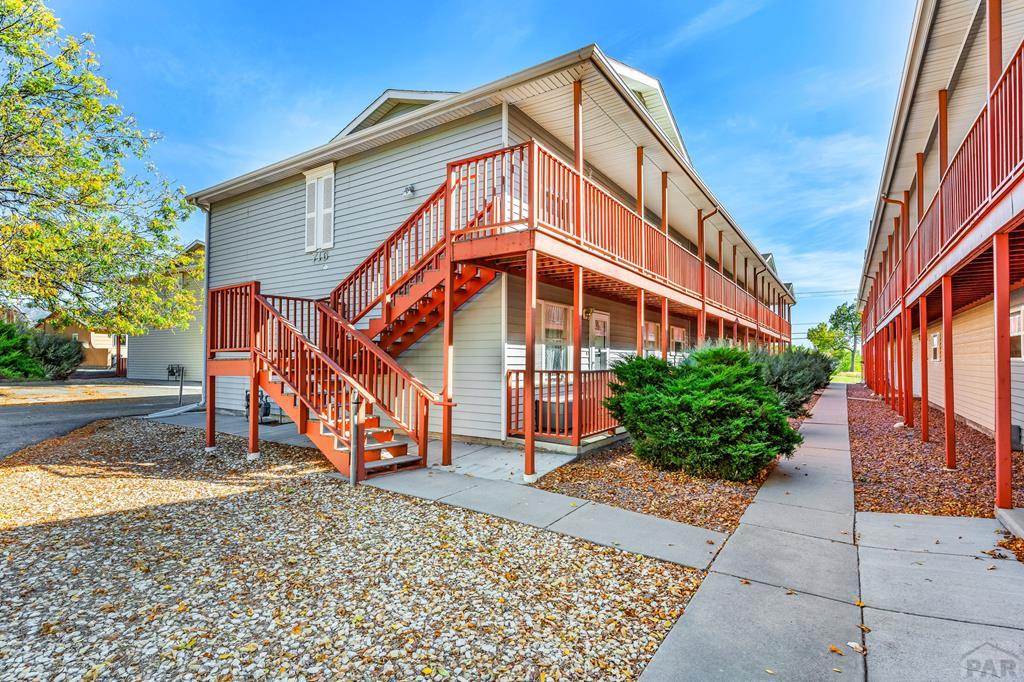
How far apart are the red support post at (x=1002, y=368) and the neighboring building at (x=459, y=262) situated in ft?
14.7

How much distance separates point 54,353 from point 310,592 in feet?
90.8

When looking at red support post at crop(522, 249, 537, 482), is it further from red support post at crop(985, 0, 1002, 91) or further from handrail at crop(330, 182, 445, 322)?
red support post at crop(985, 0, 1002, 91)

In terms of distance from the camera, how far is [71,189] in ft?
32.2

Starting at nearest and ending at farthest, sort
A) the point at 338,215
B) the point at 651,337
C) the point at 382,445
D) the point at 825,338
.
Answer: the point at 382,445 < the point at 338,215 < the point at 651,337 < the point at 825,338

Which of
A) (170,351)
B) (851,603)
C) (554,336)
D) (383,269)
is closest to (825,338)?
(554,336)

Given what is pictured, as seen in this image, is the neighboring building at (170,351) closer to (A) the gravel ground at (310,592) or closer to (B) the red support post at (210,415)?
(B) the red support post at (210,415)

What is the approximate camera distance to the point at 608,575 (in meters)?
3.67

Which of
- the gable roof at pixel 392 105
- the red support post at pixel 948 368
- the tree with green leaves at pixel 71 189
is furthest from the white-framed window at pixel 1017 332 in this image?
the tree with green leaves at pixel 71 189

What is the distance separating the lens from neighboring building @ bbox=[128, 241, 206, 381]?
70.8ft

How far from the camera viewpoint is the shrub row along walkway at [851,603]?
2.60m

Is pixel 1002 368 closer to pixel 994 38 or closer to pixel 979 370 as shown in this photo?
pixel 994 38

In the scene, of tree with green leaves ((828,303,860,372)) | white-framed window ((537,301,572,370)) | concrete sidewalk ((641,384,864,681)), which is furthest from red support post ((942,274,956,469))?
tree with green leaves ((828,303,860,372))

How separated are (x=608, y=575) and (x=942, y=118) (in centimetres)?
808

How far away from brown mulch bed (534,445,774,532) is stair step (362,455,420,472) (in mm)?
1832
